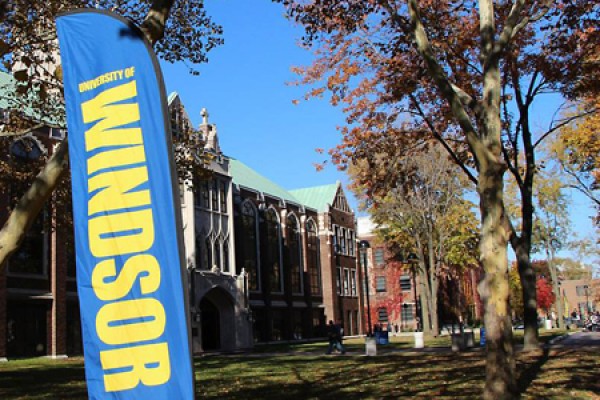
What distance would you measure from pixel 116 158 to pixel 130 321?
1550mm

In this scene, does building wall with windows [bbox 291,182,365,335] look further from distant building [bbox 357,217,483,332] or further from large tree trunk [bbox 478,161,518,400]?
large tree trunk [bbox 478,161,518,400]

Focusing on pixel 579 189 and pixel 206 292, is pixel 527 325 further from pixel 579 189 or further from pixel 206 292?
pixel 206 292

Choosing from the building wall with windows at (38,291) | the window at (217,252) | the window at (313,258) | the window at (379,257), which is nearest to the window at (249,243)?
the window at (217,252)

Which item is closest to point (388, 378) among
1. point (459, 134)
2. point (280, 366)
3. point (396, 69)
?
point (280, 366)

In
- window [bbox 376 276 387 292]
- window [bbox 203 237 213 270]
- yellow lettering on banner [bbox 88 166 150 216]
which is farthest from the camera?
window [bbox 376 276 387 292]

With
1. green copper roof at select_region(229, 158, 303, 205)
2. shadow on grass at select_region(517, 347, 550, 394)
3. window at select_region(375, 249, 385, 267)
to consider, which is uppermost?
green copper roof at select_region(229, 158, 303, 205)

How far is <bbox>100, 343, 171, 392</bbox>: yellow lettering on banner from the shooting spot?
18.1ft

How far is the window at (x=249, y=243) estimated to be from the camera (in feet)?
149

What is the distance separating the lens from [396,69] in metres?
18.4

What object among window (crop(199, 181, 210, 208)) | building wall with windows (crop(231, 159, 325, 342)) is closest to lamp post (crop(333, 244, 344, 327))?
building wall with windows (crop(231, 159, 325, 342))

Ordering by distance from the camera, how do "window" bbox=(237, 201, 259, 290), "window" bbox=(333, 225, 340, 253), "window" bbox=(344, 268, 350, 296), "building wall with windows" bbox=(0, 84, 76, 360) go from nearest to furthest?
"building wall with windows" bbox=(0, 84, 76, 360) < "window" bbox=(237, 201, 259, 290) < "window" bbox=(333, 225, 340, 253) < "window" bbox=(344, 268, 350, 296)

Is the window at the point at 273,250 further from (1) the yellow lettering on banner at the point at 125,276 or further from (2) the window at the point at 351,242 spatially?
(1) the yellow lettering on banner at the point at 125,276

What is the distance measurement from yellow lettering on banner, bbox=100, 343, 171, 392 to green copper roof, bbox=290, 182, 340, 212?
175 feet

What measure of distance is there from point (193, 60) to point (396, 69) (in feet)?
19.0
